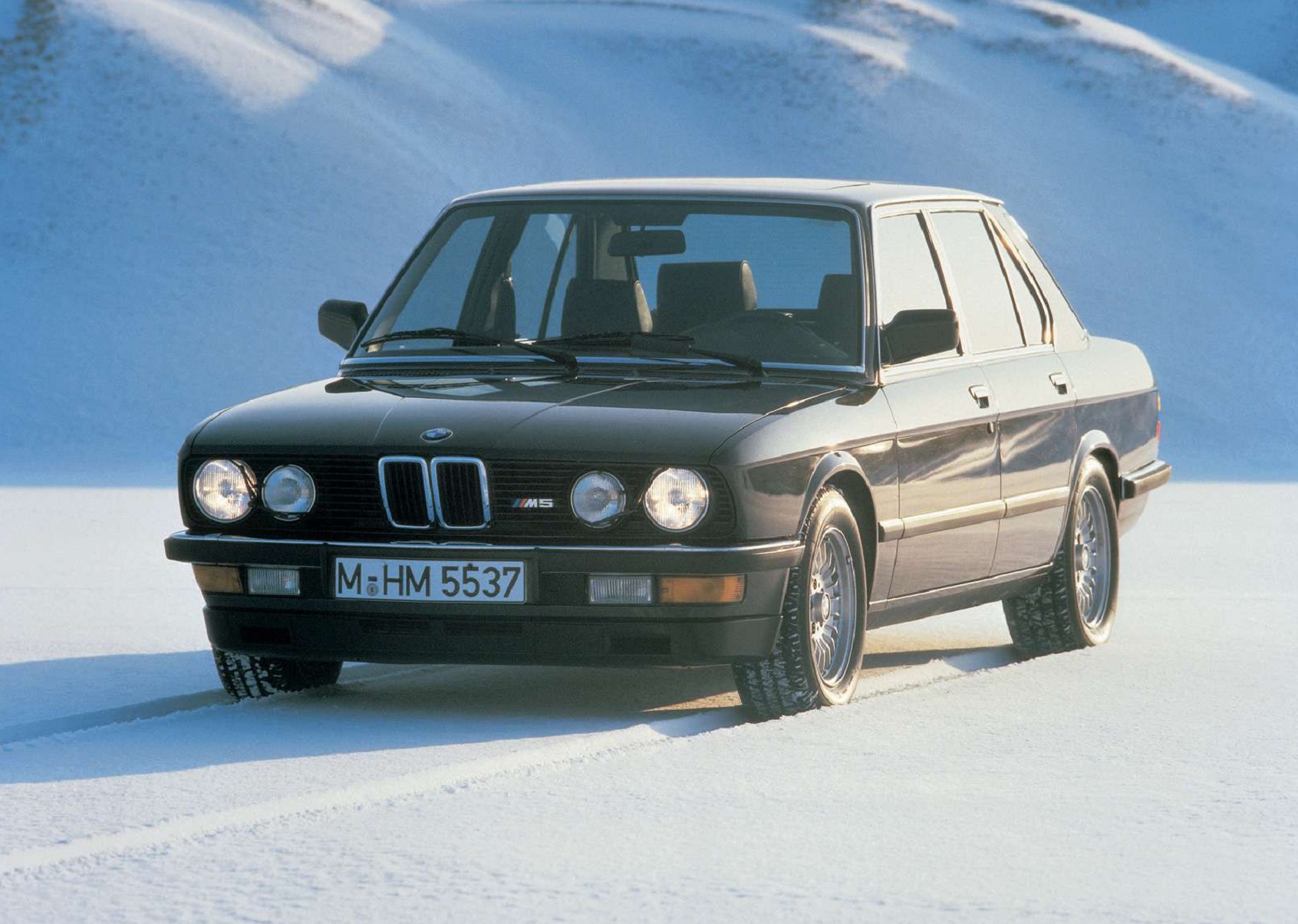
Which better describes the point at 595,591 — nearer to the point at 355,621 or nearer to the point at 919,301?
the point at 355,621

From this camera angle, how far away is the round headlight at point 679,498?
7555 mm

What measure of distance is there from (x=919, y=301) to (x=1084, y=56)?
54.6 metres

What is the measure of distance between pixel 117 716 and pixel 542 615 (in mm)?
1506

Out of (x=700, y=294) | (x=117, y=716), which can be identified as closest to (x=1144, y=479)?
(x=700, y=294)

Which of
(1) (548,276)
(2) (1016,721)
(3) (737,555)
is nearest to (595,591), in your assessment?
(3) (737,555)

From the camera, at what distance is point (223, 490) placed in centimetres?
802

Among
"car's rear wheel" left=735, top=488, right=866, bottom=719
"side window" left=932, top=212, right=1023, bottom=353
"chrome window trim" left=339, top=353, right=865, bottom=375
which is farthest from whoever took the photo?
"side window" left=932, top=212, right=1023, bottom=353

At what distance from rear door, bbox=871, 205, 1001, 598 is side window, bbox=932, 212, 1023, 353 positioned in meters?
0.16

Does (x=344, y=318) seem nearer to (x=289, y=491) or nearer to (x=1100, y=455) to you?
(x=289, y=491)

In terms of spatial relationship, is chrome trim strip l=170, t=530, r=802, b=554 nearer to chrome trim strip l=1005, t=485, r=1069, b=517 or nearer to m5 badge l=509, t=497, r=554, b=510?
m5 badge l=509, t=497, r=554, b=510

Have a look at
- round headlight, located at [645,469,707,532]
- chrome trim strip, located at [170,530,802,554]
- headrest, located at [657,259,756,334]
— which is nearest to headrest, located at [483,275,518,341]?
headrest, located at [657,259,756,334]

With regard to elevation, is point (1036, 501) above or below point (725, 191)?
below

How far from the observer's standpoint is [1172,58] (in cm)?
6275

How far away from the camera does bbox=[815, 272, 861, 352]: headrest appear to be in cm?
871
